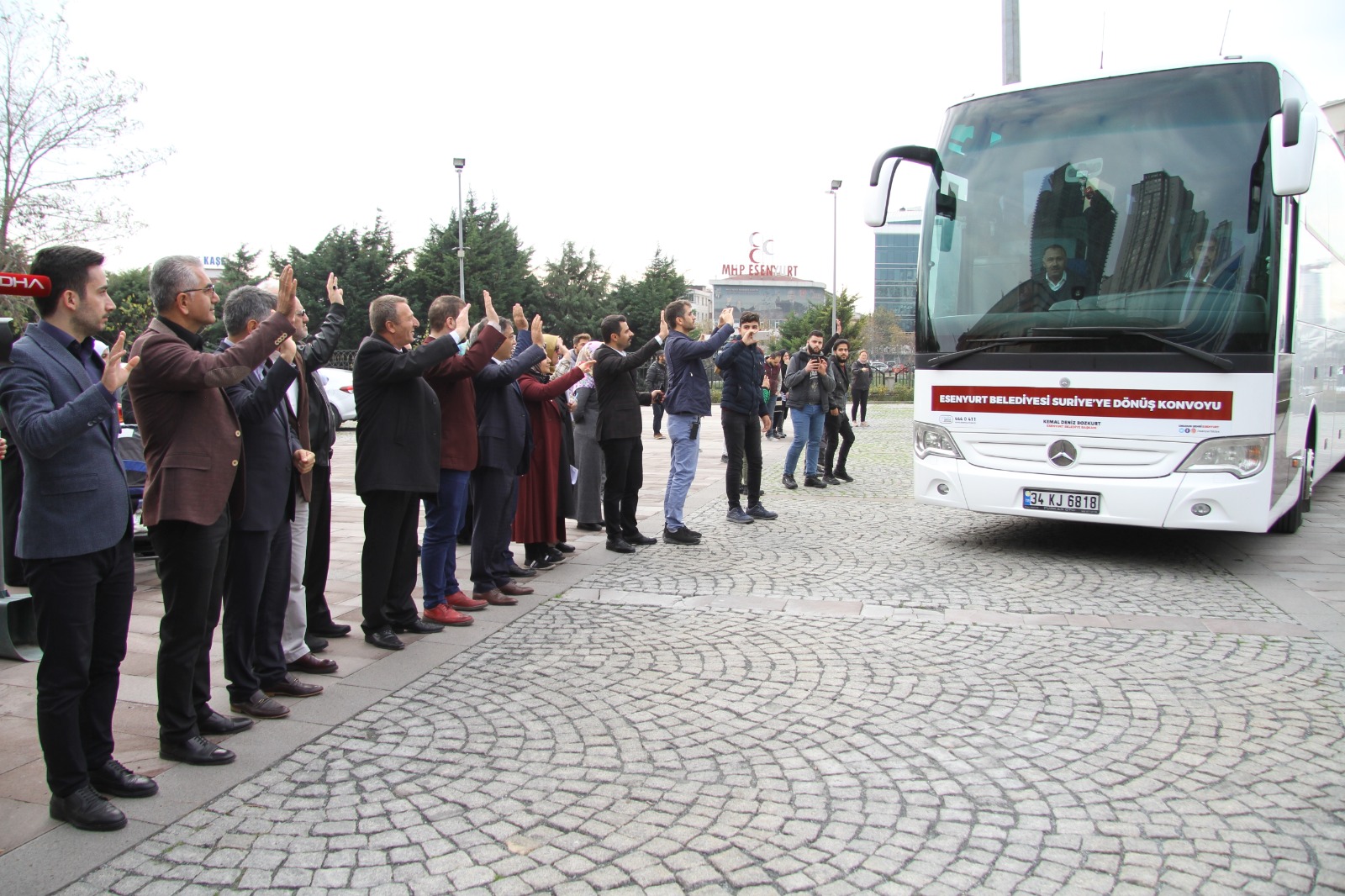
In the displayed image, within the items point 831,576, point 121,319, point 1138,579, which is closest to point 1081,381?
point 1138,579

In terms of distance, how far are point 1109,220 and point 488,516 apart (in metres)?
4.91

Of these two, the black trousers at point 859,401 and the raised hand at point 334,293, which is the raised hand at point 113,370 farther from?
the black trousers at point 859,401

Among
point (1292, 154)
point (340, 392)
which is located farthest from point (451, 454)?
point (340, 392)

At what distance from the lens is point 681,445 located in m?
8.76

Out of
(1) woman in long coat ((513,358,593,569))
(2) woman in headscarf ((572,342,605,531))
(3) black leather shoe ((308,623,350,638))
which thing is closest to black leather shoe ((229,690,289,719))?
(3) black leather shoe ((308,623,350,638))

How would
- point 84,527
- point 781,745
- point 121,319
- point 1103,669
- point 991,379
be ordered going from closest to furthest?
point 84,527
point 781,745
point 1103,669
point 991,379
point 121,319

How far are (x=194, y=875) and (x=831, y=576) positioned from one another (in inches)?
194

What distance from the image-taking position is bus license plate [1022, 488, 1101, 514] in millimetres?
7164

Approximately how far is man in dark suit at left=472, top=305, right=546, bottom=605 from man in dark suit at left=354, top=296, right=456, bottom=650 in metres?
0.91

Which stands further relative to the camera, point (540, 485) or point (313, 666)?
point (540, 485)

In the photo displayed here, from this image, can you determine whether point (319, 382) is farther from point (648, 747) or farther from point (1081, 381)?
point (1081, 381)

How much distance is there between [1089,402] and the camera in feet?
23.4

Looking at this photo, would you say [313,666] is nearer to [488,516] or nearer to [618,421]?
[488,516]

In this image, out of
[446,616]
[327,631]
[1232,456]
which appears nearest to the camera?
[327,631]
